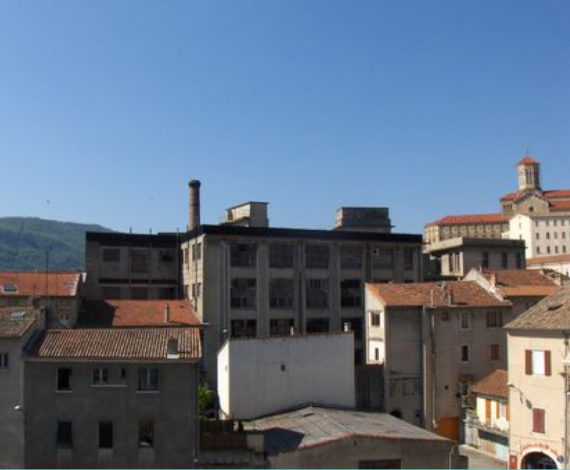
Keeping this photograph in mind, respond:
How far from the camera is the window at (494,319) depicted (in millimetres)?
61562

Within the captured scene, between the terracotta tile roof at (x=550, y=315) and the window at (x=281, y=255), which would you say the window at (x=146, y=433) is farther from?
the window at (x=281, y=255)

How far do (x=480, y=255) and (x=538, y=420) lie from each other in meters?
38.6

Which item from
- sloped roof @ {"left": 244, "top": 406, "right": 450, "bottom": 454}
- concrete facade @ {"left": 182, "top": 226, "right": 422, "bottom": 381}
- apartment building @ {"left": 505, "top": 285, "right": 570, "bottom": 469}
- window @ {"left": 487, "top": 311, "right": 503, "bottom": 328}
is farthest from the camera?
concrete facade @ {"left": 182, "top": 226, "right": 422, "bottom": 381}

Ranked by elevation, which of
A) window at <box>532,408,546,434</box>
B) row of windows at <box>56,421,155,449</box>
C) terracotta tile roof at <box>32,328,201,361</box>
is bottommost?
window at <box>532,408,546,434</box>

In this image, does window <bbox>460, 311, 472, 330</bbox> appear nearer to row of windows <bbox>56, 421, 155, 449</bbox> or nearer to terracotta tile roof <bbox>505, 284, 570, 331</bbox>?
terracotta tile roof <bbox>505, 284, 570, 331</bbox>

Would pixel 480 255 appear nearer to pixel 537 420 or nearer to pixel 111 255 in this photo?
pixel 537 420

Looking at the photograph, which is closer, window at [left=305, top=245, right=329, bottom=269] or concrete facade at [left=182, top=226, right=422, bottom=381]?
concrete facade at [left=182, top=226, right=422, bottom=381]

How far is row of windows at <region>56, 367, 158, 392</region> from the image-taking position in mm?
39188

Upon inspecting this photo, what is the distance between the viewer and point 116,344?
134 feet

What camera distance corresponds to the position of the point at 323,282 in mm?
75750

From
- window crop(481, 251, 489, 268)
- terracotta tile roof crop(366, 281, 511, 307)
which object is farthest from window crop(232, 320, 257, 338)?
window crop(481, 251, 489, 268)

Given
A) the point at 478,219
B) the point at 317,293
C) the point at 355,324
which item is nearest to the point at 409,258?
the point at 355,324

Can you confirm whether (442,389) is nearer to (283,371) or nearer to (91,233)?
(283,371)

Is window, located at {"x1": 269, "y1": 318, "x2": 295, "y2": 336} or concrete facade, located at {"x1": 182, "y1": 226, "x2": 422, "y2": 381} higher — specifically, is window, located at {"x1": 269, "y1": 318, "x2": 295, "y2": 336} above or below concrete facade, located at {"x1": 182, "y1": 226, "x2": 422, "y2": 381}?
below
